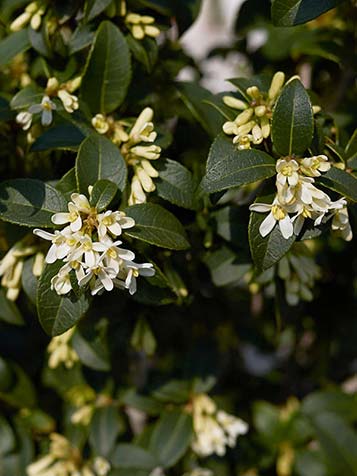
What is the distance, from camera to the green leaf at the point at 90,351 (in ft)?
4.33

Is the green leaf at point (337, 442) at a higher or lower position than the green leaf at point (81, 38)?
lower

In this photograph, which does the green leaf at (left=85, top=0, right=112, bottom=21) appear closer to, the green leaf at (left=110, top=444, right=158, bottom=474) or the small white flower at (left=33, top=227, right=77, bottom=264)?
the small white flower at (left=33, top=227, right=77, bottom=264)

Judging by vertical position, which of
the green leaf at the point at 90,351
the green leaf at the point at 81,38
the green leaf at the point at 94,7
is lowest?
the green leaf at the point at 90,351

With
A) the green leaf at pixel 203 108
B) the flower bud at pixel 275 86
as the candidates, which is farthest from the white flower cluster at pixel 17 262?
the flower bud at pixel 275 86

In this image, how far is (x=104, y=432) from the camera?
147 centimetres

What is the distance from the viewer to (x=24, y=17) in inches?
46.5

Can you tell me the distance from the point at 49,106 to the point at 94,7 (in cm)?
19

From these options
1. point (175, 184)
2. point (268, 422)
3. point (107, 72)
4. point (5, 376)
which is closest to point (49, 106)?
point (107, 72)

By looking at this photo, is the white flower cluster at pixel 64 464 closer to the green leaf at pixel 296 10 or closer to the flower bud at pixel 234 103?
the flower bud at pixel 234 103

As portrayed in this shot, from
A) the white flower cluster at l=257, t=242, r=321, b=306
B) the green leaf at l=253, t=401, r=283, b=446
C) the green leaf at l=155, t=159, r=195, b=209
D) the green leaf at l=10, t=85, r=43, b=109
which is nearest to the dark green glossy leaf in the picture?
the green leaf at l=253, t=401, r=283, b=446

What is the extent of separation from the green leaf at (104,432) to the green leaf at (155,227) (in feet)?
2.20

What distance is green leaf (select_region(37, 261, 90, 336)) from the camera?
3.07 ft

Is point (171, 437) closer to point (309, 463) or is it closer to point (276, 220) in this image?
point (309, 463)

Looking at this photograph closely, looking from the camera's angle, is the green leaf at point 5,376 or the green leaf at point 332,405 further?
the green leaf at point 332,405
